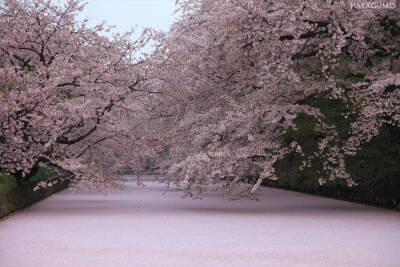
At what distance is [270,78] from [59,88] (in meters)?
7.80

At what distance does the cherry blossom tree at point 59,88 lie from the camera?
20766 millimetres

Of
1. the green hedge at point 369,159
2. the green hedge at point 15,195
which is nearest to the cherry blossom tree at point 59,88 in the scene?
the green hedge at point 15,195

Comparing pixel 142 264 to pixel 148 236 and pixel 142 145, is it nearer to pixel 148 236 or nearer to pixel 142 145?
pixel 148 236

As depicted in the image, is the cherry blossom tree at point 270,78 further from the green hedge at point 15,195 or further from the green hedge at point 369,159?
the green hedge at point 15,195

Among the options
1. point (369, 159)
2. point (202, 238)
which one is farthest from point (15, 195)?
point (369, 159)

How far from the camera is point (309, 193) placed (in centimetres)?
3189

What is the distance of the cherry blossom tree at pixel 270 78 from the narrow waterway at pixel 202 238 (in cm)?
178

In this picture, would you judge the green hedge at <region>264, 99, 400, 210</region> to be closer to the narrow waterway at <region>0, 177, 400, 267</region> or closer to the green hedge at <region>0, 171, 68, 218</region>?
the narrow waterway at <region>0, 177, 400, 267</region>

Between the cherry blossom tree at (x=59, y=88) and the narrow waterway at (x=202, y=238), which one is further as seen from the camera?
the cherry blossom tree at (x=59, y=88)

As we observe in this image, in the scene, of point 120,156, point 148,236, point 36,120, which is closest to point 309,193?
point 120,156

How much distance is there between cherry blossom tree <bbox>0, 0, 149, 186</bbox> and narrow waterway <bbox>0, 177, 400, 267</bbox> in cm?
202

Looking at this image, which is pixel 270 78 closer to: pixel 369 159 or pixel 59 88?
pixel 369 159

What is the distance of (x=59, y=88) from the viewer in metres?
23.1

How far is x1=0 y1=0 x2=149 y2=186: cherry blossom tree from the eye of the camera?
20.8 metres
